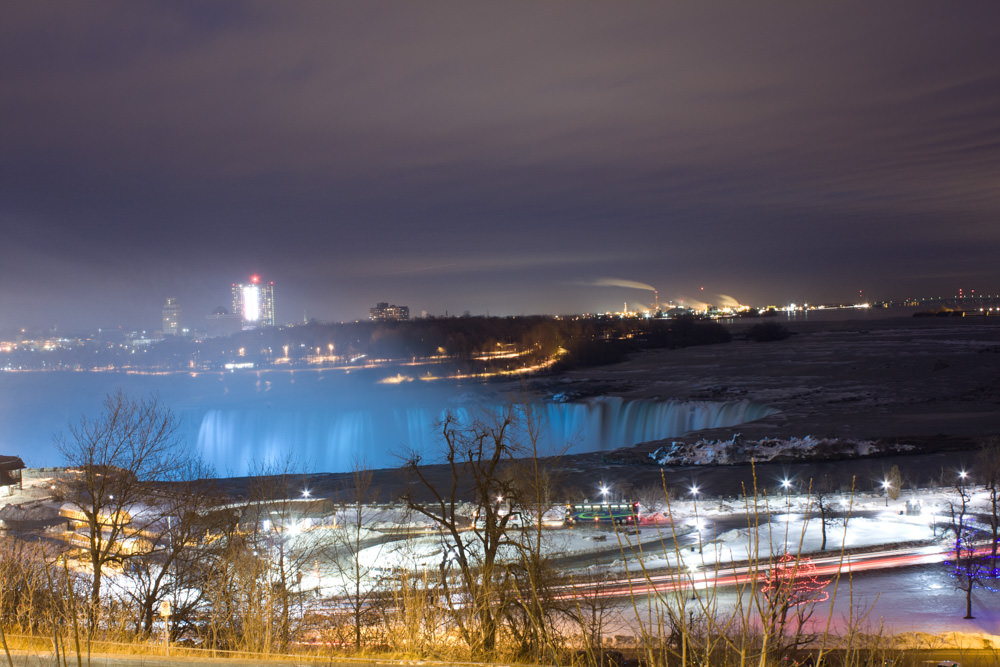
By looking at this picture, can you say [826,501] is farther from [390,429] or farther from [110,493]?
[390,429]

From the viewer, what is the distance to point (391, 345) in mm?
97375

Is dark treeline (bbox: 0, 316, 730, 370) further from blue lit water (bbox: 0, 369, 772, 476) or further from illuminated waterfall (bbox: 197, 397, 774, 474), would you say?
illuminated waterfall (bbox: 197, 397, 774, 474)

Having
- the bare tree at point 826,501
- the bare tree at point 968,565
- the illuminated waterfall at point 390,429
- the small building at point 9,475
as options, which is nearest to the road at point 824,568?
the bare tree at point 968,565

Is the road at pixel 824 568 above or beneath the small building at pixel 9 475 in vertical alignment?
beneath

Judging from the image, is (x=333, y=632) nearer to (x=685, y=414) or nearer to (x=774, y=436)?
(x=774, y=436)

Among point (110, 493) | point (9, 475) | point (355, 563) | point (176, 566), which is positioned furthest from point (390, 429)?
point (176, 566)

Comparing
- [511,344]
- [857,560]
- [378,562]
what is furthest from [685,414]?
[511,344]

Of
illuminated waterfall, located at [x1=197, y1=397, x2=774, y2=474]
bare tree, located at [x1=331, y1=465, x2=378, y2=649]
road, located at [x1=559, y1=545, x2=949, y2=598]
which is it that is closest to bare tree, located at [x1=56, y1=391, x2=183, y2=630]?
bare tree, located at [x1=331, y1=465, x2=378, y2=649]

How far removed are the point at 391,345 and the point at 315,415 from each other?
36.5m

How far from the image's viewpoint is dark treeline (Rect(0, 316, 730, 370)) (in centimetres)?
8412

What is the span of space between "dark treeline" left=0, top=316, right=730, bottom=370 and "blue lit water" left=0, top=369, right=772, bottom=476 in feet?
37.9

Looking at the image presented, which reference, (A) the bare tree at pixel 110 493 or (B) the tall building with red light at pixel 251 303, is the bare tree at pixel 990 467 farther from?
(B) the tall building with red light at pixel 251 303

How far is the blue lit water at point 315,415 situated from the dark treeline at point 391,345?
11566 millimetres

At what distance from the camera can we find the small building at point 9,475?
916 inches
